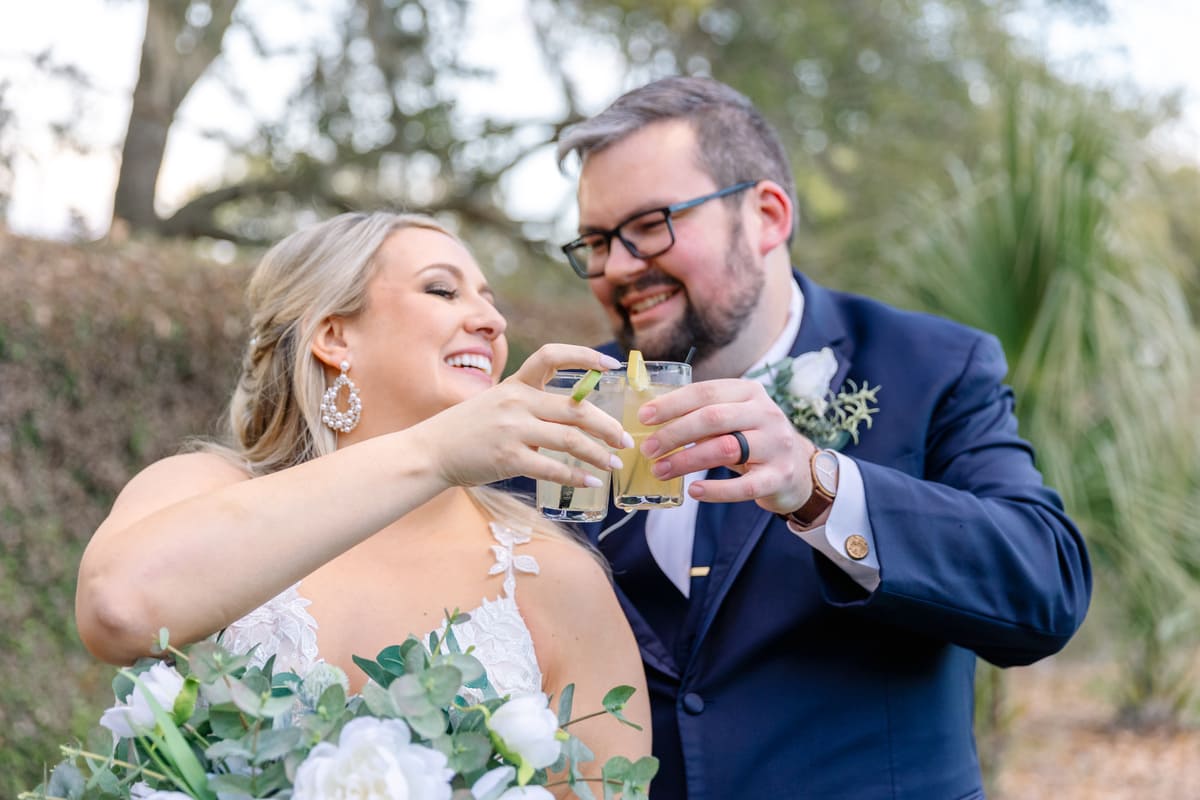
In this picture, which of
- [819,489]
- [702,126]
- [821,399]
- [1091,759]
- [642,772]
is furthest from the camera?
[1091,759]

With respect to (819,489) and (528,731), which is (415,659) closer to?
(528,731)

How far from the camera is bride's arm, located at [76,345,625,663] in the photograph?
1855mm

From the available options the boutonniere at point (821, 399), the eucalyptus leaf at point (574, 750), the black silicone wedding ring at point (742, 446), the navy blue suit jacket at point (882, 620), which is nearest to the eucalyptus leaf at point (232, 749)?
the eucalyptus leaf at point (574, 750)

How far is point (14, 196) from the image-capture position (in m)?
5.09

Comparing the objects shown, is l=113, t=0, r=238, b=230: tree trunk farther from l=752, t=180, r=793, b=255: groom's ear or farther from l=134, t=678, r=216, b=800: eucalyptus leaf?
l=134, t=678, r=216, b=800: eucalyptus leaf

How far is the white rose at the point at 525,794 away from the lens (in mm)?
1557

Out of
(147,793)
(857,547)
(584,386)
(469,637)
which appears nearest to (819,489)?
(857,547)

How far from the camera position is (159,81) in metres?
6.90

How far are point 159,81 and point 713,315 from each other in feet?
16.7

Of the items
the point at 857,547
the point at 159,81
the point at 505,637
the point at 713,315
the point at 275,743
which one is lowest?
the point at 505,637

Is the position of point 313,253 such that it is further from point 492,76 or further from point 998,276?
point 492,76

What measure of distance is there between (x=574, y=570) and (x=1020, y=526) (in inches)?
39.7

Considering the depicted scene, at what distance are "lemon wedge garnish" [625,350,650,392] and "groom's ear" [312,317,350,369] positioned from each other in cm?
78

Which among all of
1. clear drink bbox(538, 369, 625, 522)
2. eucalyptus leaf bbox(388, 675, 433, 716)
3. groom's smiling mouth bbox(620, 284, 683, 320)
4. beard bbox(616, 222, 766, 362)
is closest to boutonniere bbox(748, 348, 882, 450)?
beard bbox(616, 222, 766, 362)
